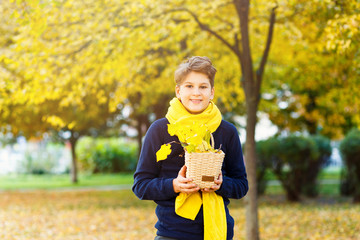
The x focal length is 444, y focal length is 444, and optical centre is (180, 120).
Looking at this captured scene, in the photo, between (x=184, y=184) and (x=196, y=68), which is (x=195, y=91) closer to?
(x=196, y=68)

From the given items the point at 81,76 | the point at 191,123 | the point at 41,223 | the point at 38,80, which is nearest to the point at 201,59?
the point at 191,123

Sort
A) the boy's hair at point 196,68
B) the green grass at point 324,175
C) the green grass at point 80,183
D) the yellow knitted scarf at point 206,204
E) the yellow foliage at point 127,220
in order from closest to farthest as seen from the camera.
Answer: the yellow knitted scarf at point 206,204 < the boy's hair at point 196,68 < the yellow foliage at point 127,220 < the green grass at point 324,175 < the green grass at point 80,183

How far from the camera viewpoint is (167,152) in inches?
92.7

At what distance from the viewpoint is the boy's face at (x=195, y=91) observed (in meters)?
2.53

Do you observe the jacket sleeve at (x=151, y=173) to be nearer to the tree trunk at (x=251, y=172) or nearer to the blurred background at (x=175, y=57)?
the blurred background at (x=175, y=57)

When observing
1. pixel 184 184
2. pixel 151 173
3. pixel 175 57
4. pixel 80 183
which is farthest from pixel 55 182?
pixel 184 184

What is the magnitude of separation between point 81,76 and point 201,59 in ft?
19.8

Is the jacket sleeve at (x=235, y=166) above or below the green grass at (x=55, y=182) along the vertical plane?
above

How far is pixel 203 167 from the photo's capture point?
2273 millimetres

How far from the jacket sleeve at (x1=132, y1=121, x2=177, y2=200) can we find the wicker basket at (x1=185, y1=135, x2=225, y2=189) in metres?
0.18

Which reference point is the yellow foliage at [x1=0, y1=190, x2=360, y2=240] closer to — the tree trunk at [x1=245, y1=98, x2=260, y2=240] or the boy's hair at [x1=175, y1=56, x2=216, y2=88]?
the tree trunk at [x1=245, y1=98, x2=260, y2=240]

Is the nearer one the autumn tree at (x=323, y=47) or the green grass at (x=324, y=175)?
the autumn tree at (x=323, y=47)

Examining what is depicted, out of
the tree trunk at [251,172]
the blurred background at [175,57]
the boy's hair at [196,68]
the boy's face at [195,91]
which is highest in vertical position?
the blurred background at [175,57]

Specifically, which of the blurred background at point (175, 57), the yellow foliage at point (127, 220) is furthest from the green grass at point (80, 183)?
the yellow foliage at point (127, 220)
